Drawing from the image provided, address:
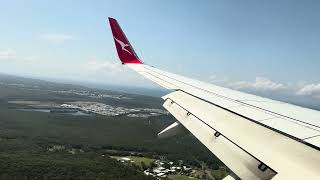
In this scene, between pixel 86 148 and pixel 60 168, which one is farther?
pixel 86 148

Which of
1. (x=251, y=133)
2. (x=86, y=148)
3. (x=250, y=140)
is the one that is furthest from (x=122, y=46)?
(x=86, y=148)

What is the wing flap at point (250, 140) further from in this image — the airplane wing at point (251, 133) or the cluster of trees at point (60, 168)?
the cluster of trees at point (60, 168)

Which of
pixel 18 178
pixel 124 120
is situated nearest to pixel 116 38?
pixel 18 178

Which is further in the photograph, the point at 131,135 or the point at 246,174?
the point at 131,135

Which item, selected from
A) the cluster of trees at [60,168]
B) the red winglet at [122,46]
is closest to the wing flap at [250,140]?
the red winglet at [122,46]

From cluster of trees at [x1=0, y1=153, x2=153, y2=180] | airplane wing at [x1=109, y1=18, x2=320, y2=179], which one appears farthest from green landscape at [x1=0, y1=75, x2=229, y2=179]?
airplane wing at [x1=109, y1=18, x2=320, y2=179]

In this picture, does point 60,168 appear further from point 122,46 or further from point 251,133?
point 251,133

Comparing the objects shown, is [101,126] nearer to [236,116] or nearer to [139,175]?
[139,175]
